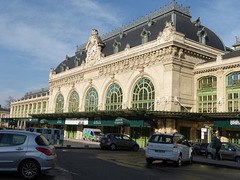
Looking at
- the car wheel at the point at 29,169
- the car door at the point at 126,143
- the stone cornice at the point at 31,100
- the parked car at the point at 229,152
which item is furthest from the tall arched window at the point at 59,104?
the car wheel at the point at 29,169

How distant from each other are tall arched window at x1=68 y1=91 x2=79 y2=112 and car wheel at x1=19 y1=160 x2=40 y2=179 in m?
38.8

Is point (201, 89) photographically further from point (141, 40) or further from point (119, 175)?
point (119, 175)

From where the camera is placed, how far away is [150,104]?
32.9 metres

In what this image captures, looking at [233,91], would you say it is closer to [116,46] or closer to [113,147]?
[113,147]

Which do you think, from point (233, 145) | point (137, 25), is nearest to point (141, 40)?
point (137, 25)

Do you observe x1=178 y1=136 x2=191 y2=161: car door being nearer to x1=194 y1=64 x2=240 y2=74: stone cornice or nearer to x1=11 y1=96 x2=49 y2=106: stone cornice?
x1=194 y1=64 x2=240 y2=74: stone cornice

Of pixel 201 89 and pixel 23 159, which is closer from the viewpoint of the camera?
pixel 23 159

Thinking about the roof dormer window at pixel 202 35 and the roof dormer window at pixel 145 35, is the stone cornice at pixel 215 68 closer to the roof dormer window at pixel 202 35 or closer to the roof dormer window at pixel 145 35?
the roof dormer window at pixel 202 35

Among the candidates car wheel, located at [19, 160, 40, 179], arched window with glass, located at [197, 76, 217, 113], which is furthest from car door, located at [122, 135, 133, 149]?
car wheel, located at [19, 160, 40, 179]

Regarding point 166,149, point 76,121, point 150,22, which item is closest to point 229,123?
point 166,149

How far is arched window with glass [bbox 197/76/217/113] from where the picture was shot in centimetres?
3022

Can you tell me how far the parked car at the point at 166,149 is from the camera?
13.0m

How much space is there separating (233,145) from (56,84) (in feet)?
139

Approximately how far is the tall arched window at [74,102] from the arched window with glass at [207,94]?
2302cm
